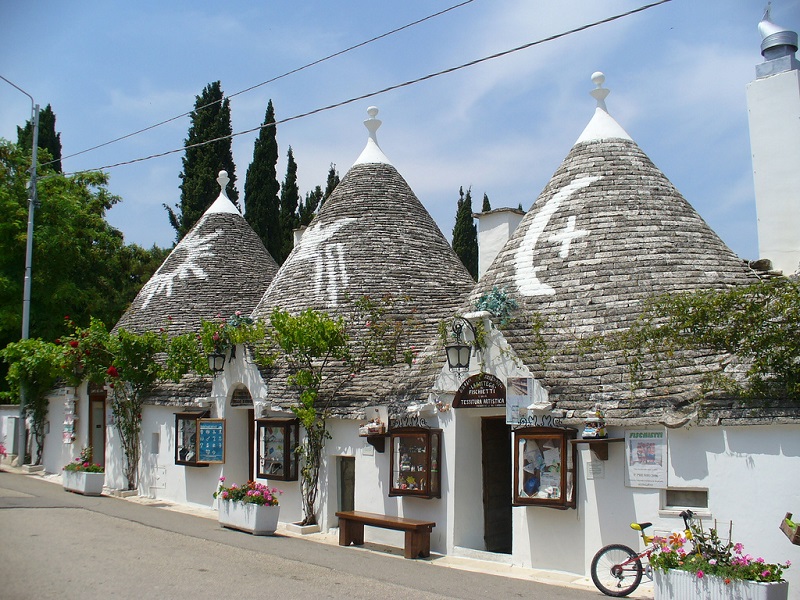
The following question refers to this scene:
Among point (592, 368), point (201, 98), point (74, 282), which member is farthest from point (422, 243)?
point (201, 98)

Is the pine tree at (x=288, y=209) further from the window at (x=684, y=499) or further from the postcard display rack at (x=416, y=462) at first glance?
the window at (x=684, y=499)

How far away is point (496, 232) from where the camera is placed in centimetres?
1627

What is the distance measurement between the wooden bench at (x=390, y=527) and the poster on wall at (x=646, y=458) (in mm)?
3181

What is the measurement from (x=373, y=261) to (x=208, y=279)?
5904 millimetres

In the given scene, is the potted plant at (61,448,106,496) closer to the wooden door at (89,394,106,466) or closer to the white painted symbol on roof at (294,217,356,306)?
the wooden door at (89,394,106,466)

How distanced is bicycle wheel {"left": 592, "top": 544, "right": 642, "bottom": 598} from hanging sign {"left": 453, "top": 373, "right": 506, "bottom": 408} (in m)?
2.55

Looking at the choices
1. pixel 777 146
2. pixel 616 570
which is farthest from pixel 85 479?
pixel 777 146

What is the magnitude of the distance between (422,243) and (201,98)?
1892 centimetres

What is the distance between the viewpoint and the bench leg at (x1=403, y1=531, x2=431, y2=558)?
11219mm

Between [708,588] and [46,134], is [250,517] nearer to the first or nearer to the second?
[708,588]

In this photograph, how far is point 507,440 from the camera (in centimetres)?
1235

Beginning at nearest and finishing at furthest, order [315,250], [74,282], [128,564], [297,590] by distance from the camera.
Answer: [297,590]
[128,564]
[315,250]
[74,282]

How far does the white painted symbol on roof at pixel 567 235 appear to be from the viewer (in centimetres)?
1196

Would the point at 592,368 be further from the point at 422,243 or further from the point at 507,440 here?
the point at 422,243
